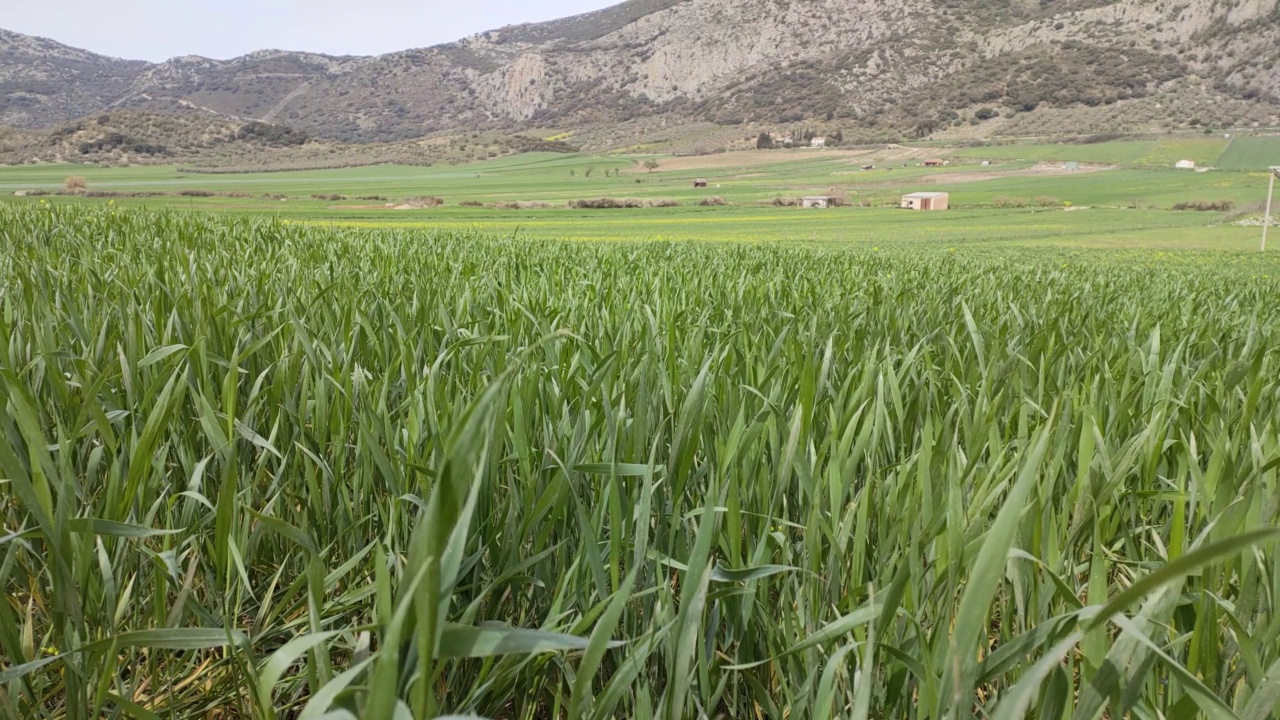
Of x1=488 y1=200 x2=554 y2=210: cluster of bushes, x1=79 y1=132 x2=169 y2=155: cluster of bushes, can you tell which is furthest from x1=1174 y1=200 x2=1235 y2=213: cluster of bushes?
x1=79 y1=132 x2=169 y2=155: cluster of bushes

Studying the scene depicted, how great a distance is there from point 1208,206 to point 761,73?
4567 inches

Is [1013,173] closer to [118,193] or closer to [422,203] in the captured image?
[422,203]

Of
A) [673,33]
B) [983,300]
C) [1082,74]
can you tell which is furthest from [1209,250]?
[673,33]

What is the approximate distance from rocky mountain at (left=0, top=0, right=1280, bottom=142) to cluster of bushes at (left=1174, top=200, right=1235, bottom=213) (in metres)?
63.6

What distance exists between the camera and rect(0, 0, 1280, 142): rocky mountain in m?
110

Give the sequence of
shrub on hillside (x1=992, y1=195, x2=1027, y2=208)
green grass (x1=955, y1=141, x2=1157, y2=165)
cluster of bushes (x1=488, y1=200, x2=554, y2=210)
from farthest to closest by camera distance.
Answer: green grass (x1=955, y1=141, x2=1157, y2=165) < shrub on hillside (x1=992, y1=195, x2=1027, y2=208) < cluster of bushes (x1=488, y1=200, x2=554, y2=210)

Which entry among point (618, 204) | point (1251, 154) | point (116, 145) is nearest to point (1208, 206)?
point (618, 204)

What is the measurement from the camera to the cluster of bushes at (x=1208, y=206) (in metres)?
39.9

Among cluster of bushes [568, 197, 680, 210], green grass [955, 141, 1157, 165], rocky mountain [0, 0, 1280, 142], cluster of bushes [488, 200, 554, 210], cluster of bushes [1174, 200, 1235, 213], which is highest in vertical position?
rocky mountain [0, 0, 1280, 142]

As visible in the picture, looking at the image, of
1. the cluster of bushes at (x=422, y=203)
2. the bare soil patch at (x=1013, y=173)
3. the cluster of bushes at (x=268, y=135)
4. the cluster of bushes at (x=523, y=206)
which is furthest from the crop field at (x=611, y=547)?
the cluster of bushes at (x=268, y=135)

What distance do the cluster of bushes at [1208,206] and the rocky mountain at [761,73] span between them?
63.6 metres

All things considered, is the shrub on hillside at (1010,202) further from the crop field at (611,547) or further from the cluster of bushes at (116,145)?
the cluster of bushes at (116,145)

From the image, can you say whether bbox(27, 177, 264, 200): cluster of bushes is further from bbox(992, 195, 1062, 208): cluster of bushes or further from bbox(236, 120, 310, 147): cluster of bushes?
bbox(236, 120, 310, 147): cluster of bushes

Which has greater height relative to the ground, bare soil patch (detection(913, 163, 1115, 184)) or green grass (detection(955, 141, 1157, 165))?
green grass (detection(955, 141, 1157, 165))
